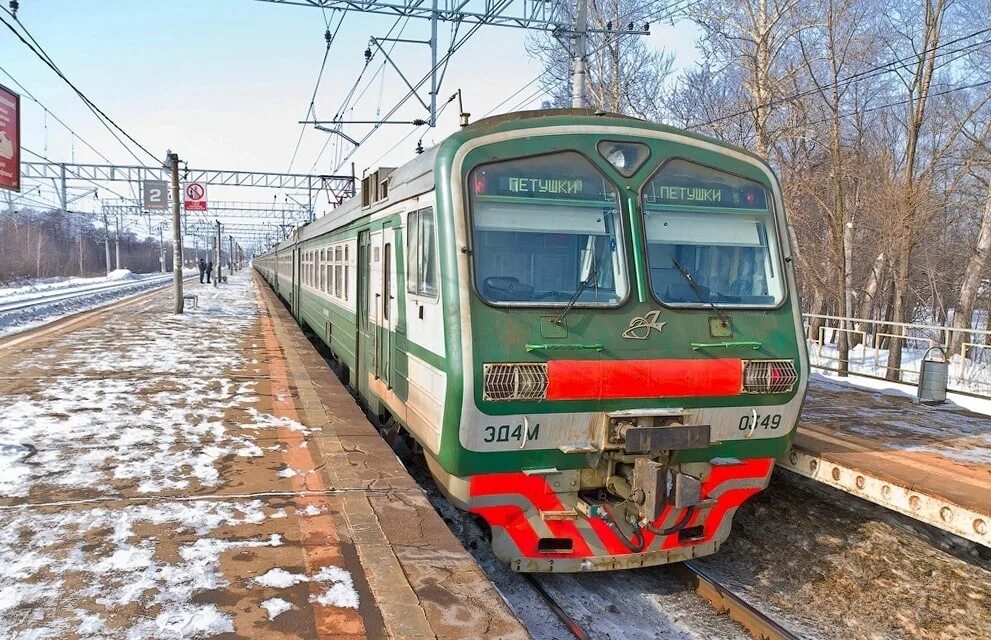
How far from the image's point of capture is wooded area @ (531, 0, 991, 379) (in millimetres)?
16578

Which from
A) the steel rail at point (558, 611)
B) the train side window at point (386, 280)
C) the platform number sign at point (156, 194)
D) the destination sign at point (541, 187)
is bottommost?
the steel rail at point (558, 611)

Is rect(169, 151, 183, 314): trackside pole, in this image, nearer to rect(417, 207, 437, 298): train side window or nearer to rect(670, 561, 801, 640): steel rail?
rect(417, 207, 437, 298): train side window

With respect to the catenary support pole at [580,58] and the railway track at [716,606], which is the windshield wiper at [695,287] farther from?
the catenary support pole at [580,58]

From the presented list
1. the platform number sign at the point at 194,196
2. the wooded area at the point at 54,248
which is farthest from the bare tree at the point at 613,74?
the wooded area at the point at 54,248

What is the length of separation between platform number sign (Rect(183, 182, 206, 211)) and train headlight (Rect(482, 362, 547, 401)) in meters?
24.7

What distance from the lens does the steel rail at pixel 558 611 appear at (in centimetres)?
464

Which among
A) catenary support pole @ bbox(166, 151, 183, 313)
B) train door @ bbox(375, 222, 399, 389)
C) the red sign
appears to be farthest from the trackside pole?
train door @ bbox(375, 222, 399, 389)

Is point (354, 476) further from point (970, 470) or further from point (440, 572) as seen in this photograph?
point (970, 470)

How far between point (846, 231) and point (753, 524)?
49.7 feet

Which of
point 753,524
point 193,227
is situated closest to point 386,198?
point 753,524

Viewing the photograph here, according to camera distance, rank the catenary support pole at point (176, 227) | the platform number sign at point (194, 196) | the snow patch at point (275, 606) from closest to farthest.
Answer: the snow patch at point (275, 606) → the catenary support pole at point (176, 227) → the platform number sign at point (194, 196)

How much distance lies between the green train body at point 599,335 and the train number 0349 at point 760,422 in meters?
0.02

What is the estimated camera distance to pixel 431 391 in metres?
4.95

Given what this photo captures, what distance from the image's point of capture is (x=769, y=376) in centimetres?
501
